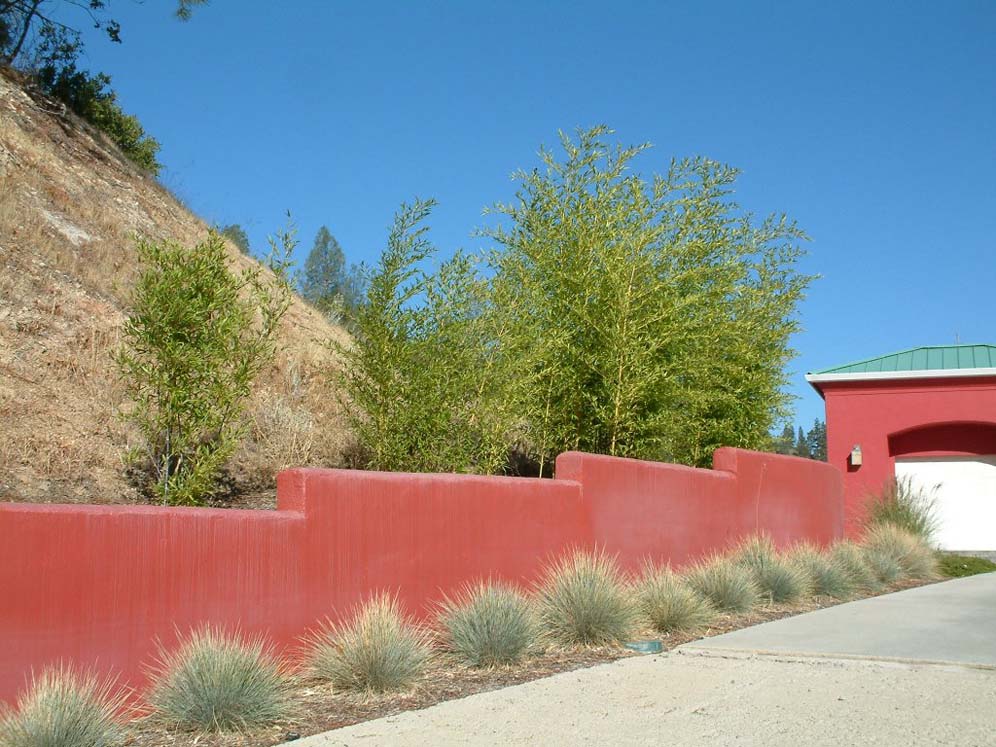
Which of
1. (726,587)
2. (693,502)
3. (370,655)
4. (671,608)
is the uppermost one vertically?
(693,502)

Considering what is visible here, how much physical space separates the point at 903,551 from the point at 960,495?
6.77 metres

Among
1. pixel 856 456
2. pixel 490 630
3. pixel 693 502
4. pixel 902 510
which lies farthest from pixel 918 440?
pixel 490 630

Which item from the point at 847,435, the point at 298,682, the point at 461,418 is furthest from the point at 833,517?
the point at 298,682

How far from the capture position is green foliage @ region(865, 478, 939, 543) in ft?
66.6

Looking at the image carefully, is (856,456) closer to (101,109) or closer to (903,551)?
(903,551)

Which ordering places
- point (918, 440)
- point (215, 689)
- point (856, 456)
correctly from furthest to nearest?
point (918, 440), point (856, 456), point (215, 689)

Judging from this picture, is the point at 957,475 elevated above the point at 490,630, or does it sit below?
above

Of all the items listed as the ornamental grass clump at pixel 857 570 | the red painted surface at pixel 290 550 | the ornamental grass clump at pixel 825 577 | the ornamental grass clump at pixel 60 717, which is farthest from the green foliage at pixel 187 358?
the ornamental grass clump at pixel 857 570

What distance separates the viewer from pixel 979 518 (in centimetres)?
2294

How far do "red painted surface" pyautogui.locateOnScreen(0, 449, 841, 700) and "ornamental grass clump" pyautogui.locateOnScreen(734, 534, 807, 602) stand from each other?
3.60 feet

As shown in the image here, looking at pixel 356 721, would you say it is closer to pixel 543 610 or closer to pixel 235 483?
pixel 543 610

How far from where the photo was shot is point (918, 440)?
914 inches

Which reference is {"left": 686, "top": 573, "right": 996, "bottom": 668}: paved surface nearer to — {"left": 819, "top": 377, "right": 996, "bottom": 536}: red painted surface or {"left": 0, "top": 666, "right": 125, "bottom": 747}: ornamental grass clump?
{"left": 0, "top": 666, "right": 125, "bottom": 747}: ornamental grass clump

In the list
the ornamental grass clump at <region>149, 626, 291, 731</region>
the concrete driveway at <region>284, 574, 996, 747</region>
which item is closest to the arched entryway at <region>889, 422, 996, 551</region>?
the concrete driveway at <region>284, 574, 996, 747</region>
